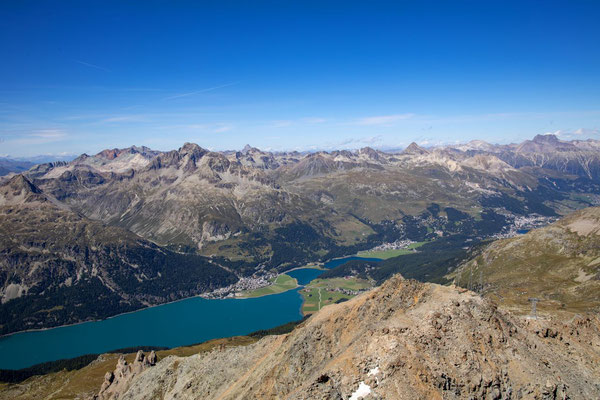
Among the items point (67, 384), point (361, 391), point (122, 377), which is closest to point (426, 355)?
point (361, 391)

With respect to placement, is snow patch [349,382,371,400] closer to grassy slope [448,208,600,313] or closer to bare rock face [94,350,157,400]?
bare rock face [94,350,157,400]

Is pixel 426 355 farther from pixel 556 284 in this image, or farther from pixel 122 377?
pixel 556 284

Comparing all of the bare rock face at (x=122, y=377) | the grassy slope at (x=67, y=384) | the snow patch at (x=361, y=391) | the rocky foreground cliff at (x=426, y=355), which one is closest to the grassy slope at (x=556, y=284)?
the rocky foreground cliff at (x=426, y=355)

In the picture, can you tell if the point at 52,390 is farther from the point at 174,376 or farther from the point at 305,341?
the point at 305,341

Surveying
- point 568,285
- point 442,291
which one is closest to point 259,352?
point 442,291

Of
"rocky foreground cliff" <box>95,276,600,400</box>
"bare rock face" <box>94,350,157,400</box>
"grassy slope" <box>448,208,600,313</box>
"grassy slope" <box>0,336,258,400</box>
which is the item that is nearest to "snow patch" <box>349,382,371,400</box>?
"rocky foreground cliff" <box>95,276,600,400</box>
